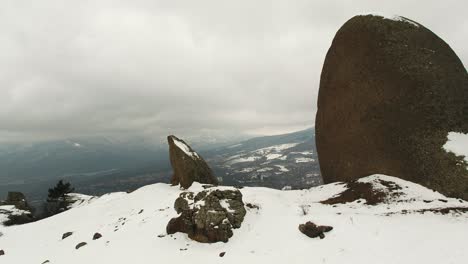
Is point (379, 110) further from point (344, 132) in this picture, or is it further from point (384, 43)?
point (384, 43)

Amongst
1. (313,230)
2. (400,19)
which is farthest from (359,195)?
(400,19)

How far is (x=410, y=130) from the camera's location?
974 inches

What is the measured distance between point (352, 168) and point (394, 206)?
28.5ft

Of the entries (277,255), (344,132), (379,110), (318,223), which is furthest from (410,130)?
(277,255)

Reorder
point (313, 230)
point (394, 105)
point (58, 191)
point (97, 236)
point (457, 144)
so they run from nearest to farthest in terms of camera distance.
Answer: point (313, 230) < point (457, 144) < point (97, 236) < point (394, 105) < point (58, 191)

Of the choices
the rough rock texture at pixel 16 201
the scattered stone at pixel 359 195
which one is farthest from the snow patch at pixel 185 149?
the rough rock texture at pixel 16 201

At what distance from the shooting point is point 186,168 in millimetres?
36625

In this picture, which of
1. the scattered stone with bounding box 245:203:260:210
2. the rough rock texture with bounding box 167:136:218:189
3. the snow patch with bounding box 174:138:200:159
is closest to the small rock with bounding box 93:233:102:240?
the scattered stone with bounding box 245:203:260:210

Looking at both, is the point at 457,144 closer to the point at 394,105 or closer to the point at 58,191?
the point at 394,105

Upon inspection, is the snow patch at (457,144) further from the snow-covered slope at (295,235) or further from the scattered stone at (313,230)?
the scattered stone at (313,230)

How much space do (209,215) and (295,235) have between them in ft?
18.1

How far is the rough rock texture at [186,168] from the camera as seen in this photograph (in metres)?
36.3

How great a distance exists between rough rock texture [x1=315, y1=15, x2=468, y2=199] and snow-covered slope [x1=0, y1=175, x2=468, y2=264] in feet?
6.39

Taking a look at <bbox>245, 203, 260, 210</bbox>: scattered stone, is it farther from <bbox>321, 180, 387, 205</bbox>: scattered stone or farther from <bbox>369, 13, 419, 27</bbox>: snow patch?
<bbox>369, 13, 419, 27</bbox>: snow patch
